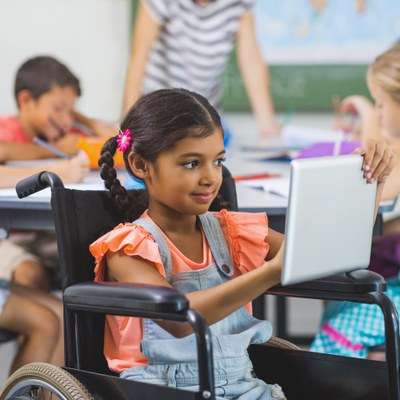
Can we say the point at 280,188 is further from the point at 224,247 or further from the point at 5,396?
the point at 5,396

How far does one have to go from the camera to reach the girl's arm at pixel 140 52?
3475 mm

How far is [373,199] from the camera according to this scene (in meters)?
1.33

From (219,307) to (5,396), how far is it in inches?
15.7

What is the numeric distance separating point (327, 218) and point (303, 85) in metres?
3.24

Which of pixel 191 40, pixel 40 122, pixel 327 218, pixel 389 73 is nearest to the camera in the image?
pixel 327 218

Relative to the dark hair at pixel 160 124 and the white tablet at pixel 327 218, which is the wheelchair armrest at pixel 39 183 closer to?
the dark hair at pixel 160 124

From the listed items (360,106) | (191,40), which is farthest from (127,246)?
(191,40)

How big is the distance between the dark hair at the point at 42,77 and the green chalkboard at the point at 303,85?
1.70m

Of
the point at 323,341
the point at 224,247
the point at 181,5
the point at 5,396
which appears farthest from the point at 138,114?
the point at 181,5

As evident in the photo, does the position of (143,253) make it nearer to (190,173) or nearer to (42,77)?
(190,173)

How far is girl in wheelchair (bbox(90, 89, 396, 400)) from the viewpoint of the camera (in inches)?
54.9

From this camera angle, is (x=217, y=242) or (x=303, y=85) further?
(x=303, y=85)

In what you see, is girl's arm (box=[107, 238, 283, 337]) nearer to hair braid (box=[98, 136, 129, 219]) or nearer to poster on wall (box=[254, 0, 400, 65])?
hair braid (box=[98, 136, 129, 219])

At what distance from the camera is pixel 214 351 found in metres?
1.43
